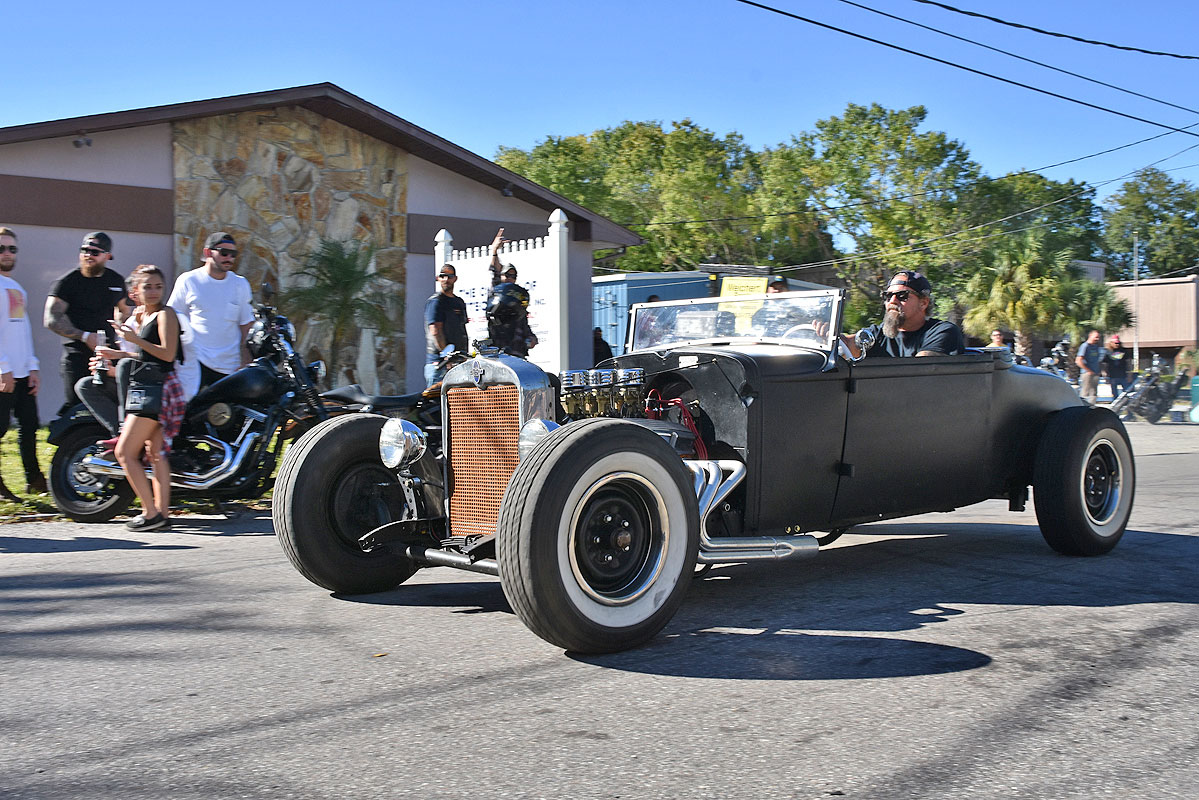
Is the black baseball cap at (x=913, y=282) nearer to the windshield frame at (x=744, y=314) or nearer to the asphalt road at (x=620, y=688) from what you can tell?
the windshield frame at (x=744, y=314)

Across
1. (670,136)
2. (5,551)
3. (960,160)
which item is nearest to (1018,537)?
(5,551)

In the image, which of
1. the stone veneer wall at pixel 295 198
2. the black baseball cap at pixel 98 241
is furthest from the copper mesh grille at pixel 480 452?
the stone veneer wall at pixel 295 198

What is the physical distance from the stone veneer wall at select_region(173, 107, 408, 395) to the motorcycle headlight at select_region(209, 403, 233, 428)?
680 centimetres

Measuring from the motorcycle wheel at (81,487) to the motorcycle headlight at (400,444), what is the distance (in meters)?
3.59

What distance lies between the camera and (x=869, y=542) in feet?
21.5

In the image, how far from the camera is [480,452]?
4.71 metres

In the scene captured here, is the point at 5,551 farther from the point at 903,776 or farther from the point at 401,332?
the point at 401,332

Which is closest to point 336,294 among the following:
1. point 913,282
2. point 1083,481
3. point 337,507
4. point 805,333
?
point 913,282

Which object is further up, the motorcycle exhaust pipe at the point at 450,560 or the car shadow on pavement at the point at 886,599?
the motorcycle exhaust pipe at the point at 450,560

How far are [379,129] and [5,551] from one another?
1012 centimetres

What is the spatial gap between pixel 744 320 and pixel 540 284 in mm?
8129

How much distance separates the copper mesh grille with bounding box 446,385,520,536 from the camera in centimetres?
459

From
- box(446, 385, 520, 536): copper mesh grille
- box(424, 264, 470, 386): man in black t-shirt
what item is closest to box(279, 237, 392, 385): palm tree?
box(424, 264, 470, 386): man in black t-shirt

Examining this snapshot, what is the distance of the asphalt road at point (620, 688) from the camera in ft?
9.23
